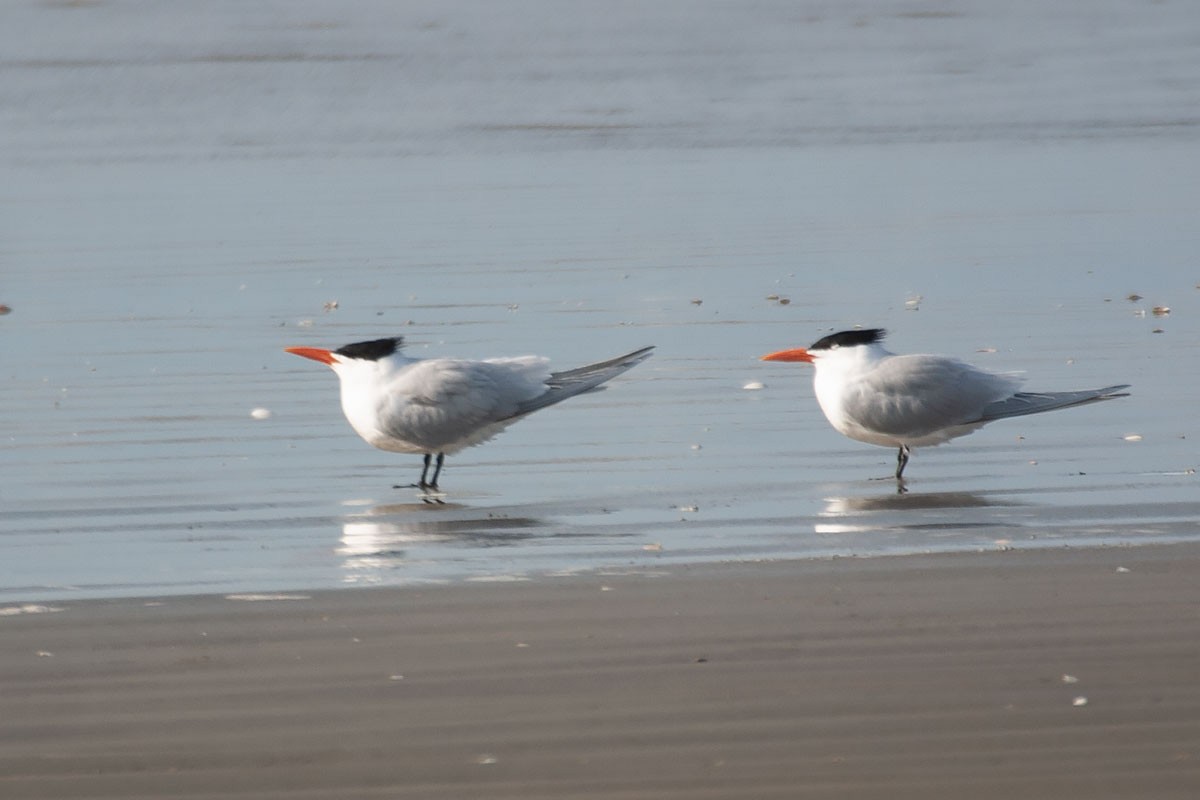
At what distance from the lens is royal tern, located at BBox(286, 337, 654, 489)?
696 centimetres

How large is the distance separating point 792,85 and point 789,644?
13.6 meters

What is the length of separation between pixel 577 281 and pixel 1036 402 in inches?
140

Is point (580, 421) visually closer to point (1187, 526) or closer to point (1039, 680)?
point (1187, 526)

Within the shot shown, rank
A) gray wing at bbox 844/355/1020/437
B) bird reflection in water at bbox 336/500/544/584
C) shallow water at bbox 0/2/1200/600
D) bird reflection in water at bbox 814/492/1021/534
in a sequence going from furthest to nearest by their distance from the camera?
1. gray wing at bbox 844/355/1020/437
2. shallow water at bbox 0/2/1200/600
3. bird reflection in water at bbox 814/492/1021/534
4. bird reflection in water at bbox 336/500/544/584

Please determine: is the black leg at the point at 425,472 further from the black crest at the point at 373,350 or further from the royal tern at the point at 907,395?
the royal tern at the point at 907,395

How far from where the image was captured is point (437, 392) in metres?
6.98

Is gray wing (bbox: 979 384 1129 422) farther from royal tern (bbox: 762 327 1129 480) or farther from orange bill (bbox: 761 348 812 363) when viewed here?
orange bill (bbox: 761 348 812 363)

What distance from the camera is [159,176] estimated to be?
13.5m

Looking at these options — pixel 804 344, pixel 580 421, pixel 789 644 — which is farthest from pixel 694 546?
pixel 804 344

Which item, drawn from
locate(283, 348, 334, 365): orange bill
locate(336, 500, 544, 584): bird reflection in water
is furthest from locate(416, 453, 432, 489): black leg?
locate(283, 348, 334, 365): orange bill

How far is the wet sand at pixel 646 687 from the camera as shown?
375cm

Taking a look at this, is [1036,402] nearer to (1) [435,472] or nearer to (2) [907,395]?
(2) [907,395]

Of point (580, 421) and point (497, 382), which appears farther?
point (580, 421)

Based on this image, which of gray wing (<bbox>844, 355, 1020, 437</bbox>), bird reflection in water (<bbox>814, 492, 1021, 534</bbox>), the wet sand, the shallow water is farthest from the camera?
gray wing (<bbox>844, 355, 1020, 437</bbox>)
